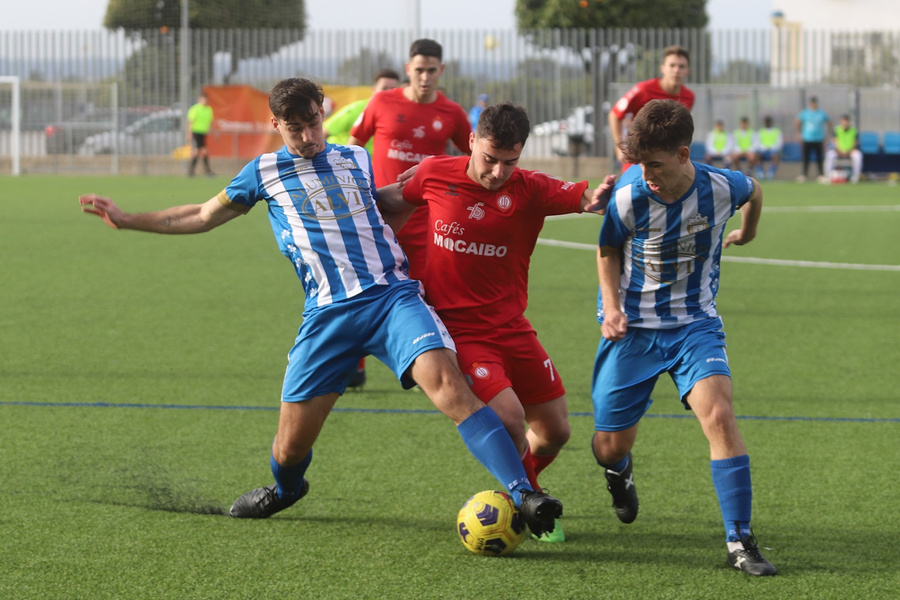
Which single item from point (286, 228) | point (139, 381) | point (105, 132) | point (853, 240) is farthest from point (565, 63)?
point (286, 228)

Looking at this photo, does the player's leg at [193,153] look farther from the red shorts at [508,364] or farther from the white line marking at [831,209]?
the red shorts at [508,364]

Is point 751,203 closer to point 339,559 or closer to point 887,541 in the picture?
point 887,541

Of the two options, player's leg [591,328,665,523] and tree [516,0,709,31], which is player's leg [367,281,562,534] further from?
tree [516,0,709,31]

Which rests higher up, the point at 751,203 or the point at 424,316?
the point at 751,203

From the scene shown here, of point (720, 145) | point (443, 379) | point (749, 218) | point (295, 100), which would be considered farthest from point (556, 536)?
point (720, 145)

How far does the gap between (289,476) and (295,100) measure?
1.45 m

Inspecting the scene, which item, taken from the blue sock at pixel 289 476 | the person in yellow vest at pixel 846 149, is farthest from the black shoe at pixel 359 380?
the person in yellow vest at pixel 846 149

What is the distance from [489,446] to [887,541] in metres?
1.56

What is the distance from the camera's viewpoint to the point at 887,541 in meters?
4.11

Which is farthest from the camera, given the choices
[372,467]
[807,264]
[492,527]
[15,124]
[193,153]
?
[15,124]

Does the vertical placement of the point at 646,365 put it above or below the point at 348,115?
below

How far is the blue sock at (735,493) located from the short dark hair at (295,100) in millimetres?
1992

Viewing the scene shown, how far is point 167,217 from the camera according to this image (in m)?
4.48

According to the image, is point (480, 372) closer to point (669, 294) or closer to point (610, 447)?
point (610, 447)
